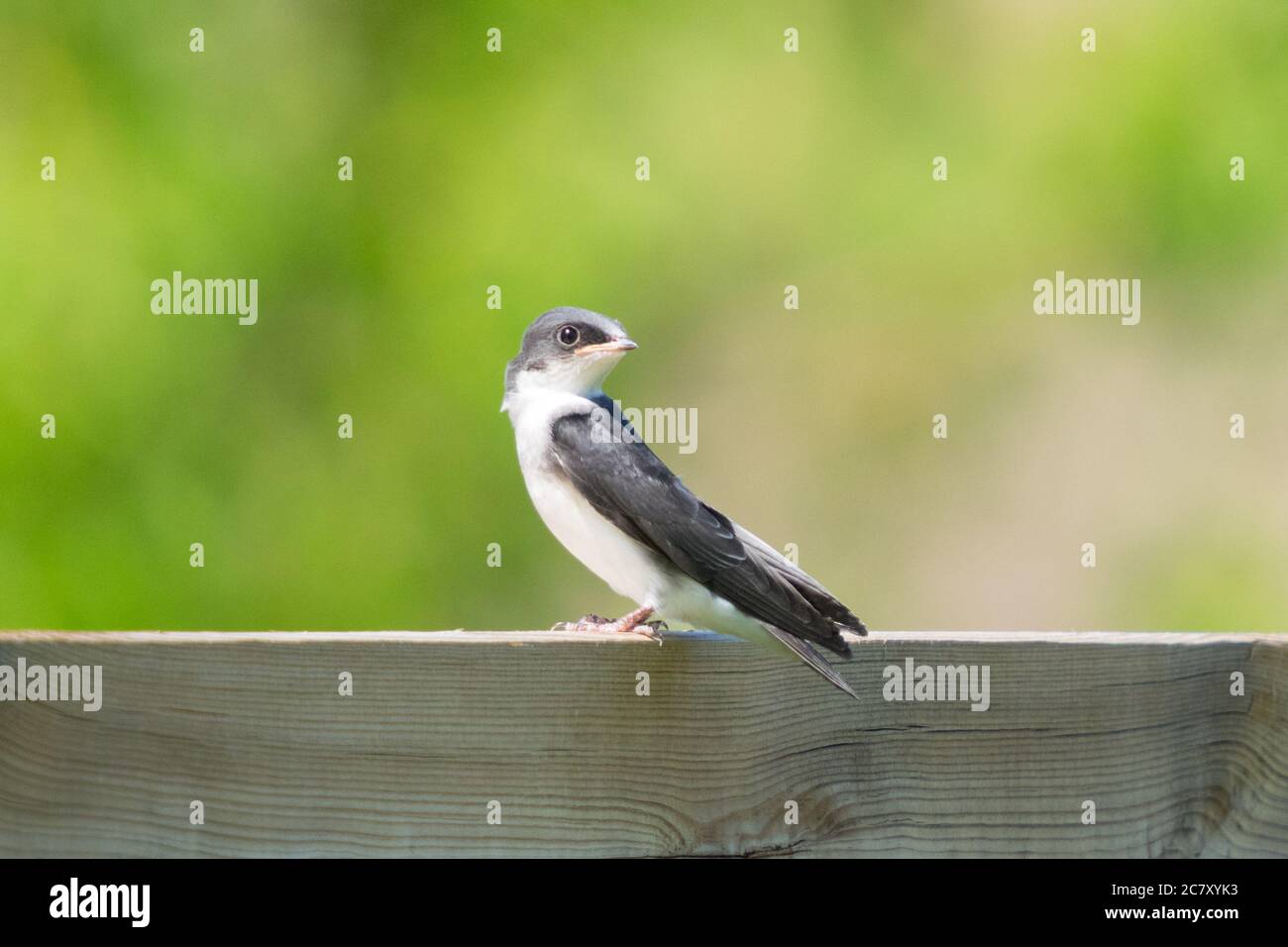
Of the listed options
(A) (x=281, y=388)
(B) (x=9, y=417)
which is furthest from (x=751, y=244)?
(B) (x=9, y=417)

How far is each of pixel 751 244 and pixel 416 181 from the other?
68.7 inches

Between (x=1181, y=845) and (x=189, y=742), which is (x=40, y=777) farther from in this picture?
(x=1181, y=845)

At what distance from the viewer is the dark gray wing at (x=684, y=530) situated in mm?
3242

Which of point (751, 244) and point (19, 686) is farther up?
point (751, 244)

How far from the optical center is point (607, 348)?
13.4ft

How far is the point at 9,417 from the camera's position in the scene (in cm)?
621

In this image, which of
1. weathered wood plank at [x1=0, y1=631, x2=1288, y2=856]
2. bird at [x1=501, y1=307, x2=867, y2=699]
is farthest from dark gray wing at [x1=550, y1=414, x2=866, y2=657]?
weathered wood plank at [x1=0, y1=631, x2=1288, y2=856]

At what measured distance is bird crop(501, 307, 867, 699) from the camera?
332 cm

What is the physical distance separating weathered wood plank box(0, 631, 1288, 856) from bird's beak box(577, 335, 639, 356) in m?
1.24

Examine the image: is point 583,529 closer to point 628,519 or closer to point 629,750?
point 628,519

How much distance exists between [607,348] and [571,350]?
0.12 m

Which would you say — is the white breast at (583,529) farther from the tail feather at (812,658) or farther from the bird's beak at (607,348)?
the tail feather at (812,658)

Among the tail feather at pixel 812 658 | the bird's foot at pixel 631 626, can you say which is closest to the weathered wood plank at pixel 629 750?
the tail feather at pixel 812 658

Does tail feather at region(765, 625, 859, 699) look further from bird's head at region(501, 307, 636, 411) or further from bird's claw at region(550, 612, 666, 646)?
bird's head at region(501, 307, 636, 411)
